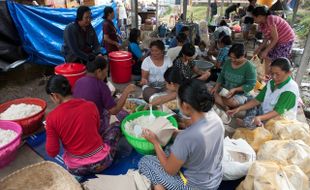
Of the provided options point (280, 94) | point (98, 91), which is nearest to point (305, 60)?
point (280, 94)

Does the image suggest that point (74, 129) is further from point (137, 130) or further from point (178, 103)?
point (178, 103)

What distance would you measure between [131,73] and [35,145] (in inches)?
107

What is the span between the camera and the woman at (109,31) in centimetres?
503

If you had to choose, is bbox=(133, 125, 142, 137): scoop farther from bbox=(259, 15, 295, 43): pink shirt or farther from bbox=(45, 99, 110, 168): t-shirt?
bbox=(259, 15, 295, 43): pink shirt

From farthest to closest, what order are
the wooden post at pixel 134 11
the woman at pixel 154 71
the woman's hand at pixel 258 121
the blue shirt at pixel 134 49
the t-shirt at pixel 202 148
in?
the wooden post at pixel 134 11 → the blue shirt at pixel 134 49 → the woman at pixel 154 71 → the woman's hand at pixel 258 121 → the t-shirt at pixel 202 148

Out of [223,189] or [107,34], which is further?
[107,34]

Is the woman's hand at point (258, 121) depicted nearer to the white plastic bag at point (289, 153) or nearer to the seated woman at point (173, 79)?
the white plastic bag at point (289, 153)

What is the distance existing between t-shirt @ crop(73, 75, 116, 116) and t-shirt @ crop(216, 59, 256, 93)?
1.94m

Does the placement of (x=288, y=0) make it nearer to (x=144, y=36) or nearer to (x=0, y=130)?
(x=144, y=36)

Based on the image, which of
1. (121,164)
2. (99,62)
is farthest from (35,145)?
(99,62)

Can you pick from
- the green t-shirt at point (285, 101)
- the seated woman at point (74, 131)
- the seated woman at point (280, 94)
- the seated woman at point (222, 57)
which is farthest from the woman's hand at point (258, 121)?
the seated woman at point (222, 57)

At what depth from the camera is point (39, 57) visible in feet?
16.8

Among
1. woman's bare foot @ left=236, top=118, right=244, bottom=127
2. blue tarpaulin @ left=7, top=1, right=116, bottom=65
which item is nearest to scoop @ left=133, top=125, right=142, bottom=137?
woman's bare foot @ left=236, top=118, right=244, bottom=127

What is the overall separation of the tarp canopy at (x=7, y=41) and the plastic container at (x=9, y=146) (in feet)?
7.32
